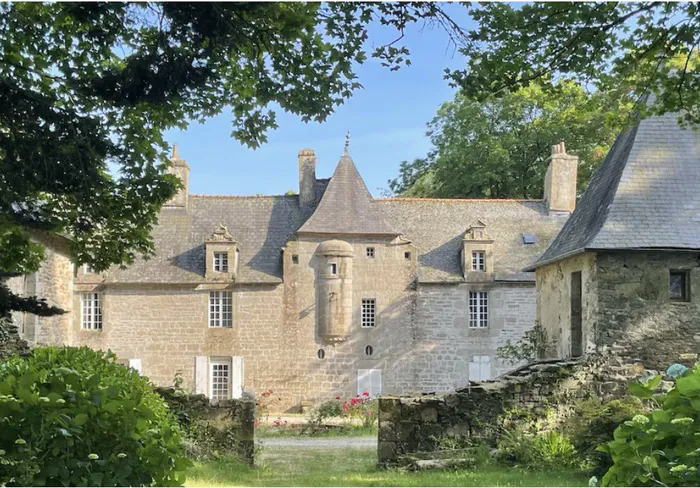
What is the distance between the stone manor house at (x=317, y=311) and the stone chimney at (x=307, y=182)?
1.38m

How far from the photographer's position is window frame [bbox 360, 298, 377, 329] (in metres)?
24.7

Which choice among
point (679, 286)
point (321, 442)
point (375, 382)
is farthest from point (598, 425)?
point (375, 382)

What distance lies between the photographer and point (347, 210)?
25.2 meters

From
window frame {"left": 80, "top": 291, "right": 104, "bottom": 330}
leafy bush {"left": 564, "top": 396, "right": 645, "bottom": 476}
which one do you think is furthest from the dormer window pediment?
leafy bush {"left": 564, "top": 396, "right": 645, "bottom": 476}

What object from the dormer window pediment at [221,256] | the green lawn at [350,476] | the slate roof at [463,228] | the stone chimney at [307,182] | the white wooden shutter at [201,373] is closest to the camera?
the green lawn at [350,476]

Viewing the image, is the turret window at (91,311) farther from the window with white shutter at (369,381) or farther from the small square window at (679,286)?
the small square window at (679,286)

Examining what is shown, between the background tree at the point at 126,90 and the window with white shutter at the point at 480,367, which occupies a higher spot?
the background tree at the point at 126,90

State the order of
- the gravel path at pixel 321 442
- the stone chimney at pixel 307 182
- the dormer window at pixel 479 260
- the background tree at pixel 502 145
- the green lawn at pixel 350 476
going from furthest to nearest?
the stone chimney at pixel 307 182 → the background tree at pixel 502 145 → the dormer window at pixel 479 260 → the gravel path at pixel 321 442 → the green lawn at pixel 350 476

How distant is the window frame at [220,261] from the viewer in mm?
24688

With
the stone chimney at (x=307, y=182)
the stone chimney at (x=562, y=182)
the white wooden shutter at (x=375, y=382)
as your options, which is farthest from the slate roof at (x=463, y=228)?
the white wooden shutter at (x=375, y=382)

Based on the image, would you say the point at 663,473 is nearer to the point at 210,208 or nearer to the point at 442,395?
the point at 442,395

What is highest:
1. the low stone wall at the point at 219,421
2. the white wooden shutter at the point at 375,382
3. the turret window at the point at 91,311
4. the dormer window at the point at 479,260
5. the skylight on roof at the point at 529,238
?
the skylight on roof at the point at 529,238

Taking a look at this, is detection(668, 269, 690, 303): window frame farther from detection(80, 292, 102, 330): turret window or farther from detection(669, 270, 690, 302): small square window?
detection(80, 292, 102, 330): turret window

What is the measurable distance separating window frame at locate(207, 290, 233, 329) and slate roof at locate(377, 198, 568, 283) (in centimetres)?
630
